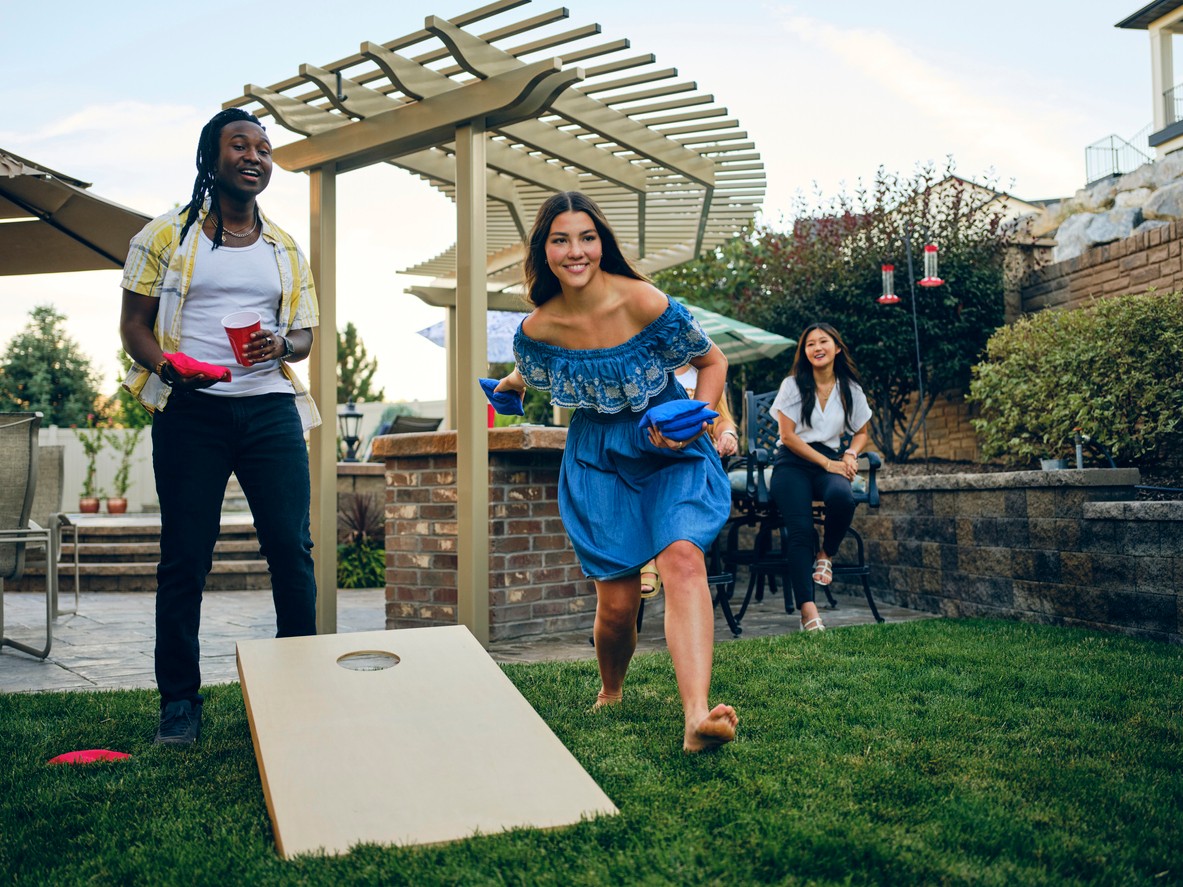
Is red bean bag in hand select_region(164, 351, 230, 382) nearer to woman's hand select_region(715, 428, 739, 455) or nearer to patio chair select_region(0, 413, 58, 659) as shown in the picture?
woman's hand select_region(715, 428, 739, 455)

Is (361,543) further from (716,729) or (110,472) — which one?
(110,472)

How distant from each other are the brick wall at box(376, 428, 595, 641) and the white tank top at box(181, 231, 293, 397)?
2101 millimetres

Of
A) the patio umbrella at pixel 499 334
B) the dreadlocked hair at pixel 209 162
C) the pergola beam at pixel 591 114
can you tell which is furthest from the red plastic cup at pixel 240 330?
the patio umbrella at pixel 499 334

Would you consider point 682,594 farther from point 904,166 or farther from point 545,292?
point 904,166

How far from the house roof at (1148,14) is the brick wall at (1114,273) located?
2042cm

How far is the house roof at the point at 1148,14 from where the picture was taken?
25781 millimetres

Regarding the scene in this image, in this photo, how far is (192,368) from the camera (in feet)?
8.70

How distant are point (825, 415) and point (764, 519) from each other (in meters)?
0.81

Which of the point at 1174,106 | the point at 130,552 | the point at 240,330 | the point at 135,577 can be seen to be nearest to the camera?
the point at 240,330

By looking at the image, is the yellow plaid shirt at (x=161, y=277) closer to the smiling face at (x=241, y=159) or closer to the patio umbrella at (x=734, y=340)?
the smiling face at (x=241, y=159)

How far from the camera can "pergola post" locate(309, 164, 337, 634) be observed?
5.12 metres

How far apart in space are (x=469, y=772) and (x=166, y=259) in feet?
5.99

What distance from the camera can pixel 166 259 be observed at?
2.88 meters

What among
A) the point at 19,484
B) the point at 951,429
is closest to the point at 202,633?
the point at 19,484
